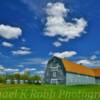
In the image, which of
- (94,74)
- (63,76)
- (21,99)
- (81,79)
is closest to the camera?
(21,99)

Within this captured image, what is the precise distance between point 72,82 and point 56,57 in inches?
271

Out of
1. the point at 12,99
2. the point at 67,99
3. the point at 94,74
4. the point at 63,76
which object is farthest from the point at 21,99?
the point at 94,74

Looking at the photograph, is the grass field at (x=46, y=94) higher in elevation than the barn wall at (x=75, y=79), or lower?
lower

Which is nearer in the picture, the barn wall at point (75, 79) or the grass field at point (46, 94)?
the grass field at point (46, 94)

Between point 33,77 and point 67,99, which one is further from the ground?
point 33,77

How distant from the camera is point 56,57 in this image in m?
65.4

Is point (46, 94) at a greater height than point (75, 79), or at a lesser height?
lesser

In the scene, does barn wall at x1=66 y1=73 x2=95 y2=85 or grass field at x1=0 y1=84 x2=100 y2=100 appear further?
barn wall at x1=66 y1=73 x2=95 y2=85

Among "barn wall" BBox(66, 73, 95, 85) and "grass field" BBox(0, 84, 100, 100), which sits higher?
"barn wall" BBox(66, 73, 95, 85)

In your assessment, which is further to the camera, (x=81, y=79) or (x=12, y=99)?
(x=81, y=79)

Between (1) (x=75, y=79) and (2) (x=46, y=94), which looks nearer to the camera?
(2) (x=46, y=94)

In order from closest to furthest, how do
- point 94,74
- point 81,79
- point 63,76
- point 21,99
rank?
point 21,99, point 63,76, point 81,79, point 94,74

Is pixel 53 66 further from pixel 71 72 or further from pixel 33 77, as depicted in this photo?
pixel 33 77

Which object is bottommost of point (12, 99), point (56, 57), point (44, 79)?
point (12, 99)
